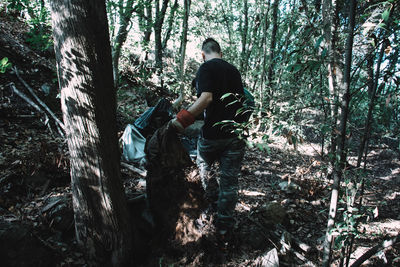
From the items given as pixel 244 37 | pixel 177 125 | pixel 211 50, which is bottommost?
pixel 177 125

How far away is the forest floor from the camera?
2277mm

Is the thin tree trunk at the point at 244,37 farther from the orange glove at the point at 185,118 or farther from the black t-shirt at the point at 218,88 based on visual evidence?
the orange glove at the point at 185,118

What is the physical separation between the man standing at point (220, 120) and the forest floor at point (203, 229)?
13.5 inches

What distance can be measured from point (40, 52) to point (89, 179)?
7.68 m

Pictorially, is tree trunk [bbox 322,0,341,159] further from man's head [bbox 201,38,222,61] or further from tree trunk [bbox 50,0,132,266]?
tree trunk [bbox 50,0,132,266]

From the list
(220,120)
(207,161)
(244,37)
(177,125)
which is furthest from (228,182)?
(244,37)

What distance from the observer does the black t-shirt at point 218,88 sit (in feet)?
8.32

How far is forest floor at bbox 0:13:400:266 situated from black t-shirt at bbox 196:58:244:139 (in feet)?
2.06

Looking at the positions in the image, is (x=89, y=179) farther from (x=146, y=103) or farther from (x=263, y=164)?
(x=146, y=103)

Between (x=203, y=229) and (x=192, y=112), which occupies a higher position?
(x=192, y=112)

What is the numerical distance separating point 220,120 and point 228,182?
728 millimetres

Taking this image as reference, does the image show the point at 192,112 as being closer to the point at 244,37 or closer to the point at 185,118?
the point at 185,118

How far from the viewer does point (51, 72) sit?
22.4 feet

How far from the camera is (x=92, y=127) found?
214 centimetres
